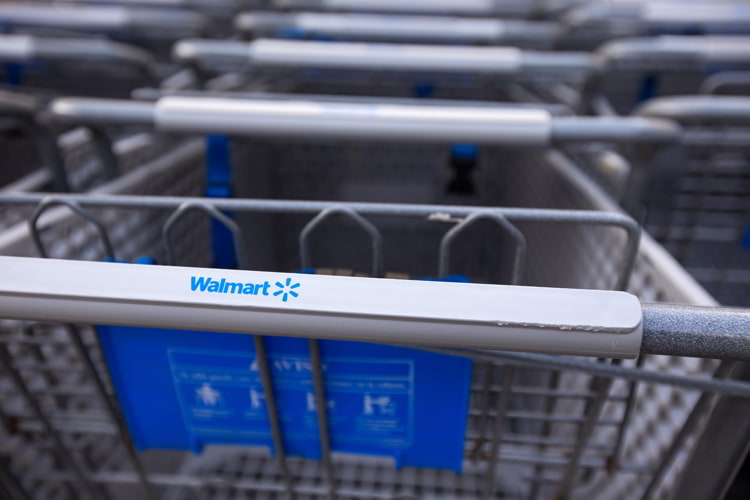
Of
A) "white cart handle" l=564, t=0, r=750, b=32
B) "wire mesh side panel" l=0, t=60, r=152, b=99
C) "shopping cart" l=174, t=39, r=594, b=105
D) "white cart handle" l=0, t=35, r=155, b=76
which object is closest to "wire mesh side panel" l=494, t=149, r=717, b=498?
"shopping cart" l=174, t=39, r=594, b=105

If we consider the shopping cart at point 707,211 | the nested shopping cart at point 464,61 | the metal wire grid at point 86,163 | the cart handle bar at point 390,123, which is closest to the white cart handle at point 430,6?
the nested shopping cart at point 464,61

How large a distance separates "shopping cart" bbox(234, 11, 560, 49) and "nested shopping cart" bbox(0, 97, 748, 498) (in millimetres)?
417

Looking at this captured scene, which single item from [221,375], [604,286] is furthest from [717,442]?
[221,375]

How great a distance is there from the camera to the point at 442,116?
2.64 feet

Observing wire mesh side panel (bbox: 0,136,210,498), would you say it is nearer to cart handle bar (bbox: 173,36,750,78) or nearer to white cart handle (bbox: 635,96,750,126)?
cart handle bar (bbox: 173,36,750,78)

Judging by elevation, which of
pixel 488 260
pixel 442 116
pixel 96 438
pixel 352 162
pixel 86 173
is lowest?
pixel 488 260

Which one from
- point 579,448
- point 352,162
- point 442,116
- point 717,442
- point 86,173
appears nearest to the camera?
point 717,442

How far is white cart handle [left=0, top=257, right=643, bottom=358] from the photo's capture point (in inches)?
16.7

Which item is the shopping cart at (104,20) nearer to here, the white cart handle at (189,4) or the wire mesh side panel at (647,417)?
the white cart handle at (189,4)

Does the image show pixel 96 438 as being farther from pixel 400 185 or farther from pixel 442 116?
pixel 400 185

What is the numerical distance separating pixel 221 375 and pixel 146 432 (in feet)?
0.53

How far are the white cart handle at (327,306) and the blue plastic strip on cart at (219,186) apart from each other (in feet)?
1.44

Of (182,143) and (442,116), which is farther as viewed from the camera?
(182,143)

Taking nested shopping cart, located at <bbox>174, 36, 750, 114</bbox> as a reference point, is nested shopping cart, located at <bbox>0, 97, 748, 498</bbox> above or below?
below
